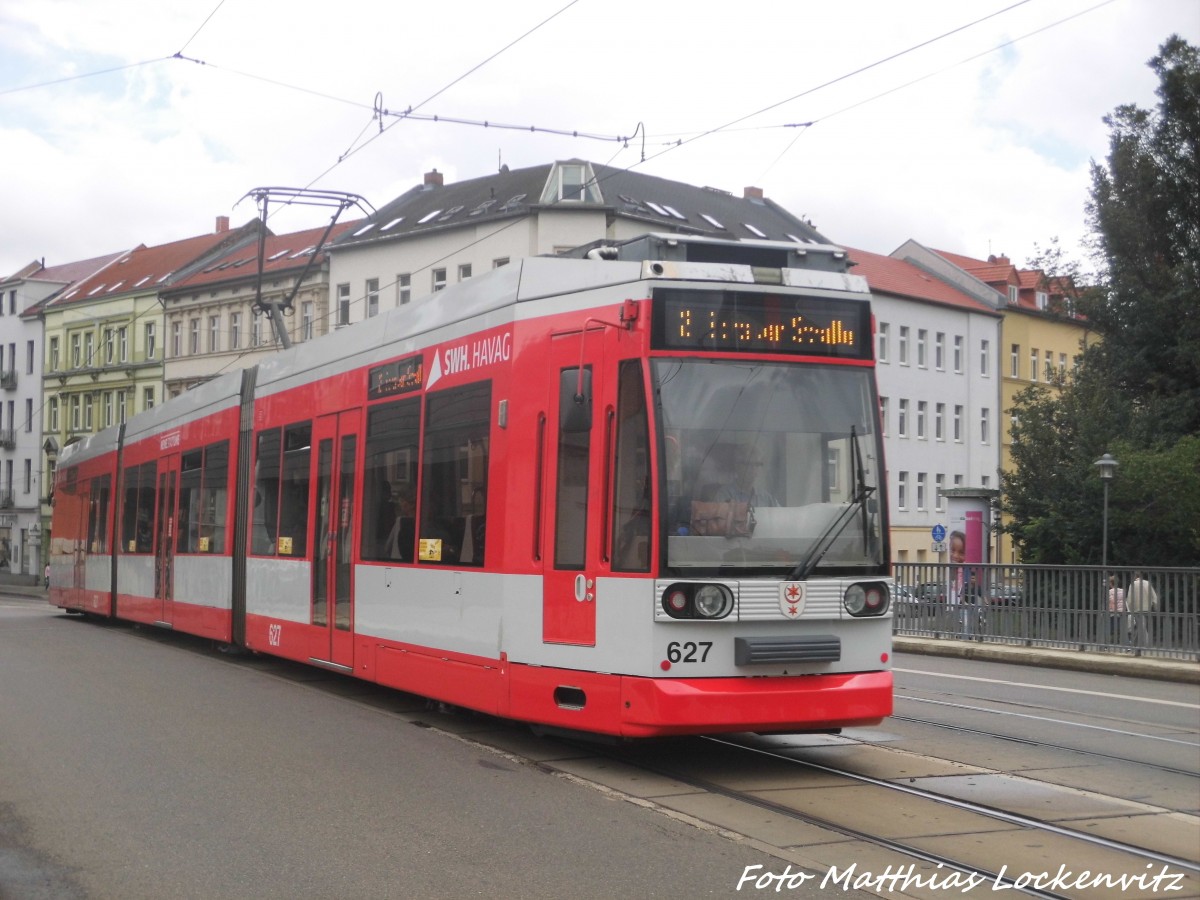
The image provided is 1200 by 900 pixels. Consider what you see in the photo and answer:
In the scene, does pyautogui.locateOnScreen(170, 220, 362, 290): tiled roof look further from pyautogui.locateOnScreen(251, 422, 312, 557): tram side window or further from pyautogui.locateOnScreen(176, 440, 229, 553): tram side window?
pyautogui.locateOnScreen(251, 422, 312, 557): tram side window

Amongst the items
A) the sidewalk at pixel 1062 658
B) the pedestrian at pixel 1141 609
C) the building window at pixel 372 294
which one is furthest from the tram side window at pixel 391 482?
the building window at pixel 372 294

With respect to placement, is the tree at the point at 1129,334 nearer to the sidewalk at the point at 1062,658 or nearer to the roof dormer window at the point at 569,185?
the sidewalk at the point at 1062,658

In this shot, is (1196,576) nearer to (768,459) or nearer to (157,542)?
(768,459)

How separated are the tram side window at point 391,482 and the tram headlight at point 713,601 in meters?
3.49

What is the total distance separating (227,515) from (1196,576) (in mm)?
11800

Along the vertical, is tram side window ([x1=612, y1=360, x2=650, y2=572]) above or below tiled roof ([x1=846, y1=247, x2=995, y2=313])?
below

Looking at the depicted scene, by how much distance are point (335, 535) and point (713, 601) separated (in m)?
5.62

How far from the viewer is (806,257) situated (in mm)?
9672

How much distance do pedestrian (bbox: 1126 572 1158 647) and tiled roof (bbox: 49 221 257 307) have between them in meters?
58.9

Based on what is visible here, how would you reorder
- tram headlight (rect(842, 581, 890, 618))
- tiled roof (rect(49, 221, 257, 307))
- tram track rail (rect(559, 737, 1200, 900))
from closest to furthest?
tram track rail (rect(559, 737, 1200, 900)) < tram headlight (rect(842, 581, 890, 618)) < tiled roof (rect(49, 221, 257, 307))

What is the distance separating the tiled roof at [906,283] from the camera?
221ft

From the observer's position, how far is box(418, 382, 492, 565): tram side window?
10.4 metres

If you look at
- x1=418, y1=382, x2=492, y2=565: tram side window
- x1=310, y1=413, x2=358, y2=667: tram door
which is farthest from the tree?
x1=418, y1=382, x2=492, y2=565: tram side window

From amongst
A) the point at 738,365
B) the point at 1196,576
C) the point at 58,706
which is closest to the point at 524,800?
the point at 738,365
